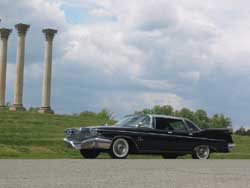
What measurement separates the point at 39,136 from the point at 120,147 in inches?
801

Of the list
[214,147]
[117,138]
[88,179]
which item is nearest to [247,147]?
[214,147]

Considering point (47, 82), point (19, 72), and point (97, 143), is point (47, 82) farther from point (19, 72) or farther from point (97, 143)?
point (97, 143)

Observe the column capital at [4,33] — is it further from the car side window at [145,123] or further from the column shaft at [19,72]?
the car side window at [145,123]

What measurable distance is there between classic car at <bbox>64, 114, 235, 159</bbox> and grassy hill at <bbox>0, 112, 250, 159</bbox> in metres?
5.78

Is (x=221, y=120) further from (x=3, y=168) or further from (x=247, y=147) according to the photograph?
(x=3, y=168)

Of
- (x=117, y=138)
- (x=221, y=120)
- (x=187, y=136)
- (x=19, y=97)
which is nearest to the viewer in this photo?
(x=117, y=138)

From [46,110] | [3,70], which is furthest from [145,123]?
[3,70]

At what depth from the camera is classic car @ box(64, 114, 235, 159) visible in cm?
2003

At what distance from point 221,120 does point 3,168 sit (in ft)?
417

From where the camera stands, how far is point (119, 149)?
2028cm

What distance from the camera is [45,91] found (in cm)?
6069

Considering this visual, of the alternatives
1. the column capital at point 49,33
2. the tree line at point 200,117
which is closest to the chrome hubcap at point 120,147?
the column capital at point 49,33

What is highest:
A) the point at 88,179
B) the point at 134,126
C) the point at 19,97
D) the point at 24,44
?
the point at 24,44

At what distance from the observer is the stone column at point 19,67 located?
60312 millimetres
